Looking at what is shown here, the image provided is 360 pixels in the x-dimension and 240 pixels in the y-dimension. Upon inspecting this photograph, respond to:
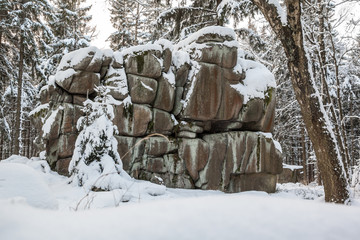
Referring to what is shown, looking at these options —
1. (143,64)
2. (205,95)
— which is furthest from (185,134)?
(143,64)

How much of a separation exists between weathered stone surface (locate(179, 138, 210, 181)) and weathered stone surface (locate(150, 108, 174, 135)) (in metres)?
0.81

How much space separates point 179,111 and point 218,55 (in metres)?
3.05

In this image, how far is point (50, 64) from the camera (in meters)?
16.3

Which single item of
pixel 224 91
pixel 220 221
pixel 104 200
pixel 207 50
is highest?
pixel 207 50

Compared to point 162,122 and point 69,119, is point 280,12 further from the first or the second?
point 69,119

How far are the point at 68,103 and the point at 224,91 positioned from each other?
6.57 metres

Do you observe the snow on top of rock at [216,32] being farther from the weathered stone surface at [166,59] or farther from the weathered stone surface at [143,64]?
the weathered stone surface at [143,64]

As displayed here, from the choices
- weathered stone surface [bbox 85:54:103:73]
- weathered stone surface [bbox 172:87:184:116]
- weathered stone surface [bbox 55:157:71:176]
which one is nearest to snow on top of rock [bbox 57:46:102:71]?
weathered stone surface [bbox 85:54:103:73]

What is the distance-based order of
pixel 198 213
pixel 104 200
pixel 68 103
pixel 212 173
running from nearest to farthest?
pixel 198 213 → pixel 104 200 → pixel 68 103 → pixel 212 173

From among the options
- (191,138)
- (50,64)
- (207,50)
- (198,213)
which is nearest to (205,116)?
(191,138)

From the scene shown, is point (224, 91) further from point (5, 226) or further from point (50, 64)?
point (50, 64)

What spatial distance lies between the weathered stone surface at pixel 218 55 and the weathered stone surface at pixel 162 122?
293 centimetres

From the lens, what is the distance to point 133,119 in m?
9.49

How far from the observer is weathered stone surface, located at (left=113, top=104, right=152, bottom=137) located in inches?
367
